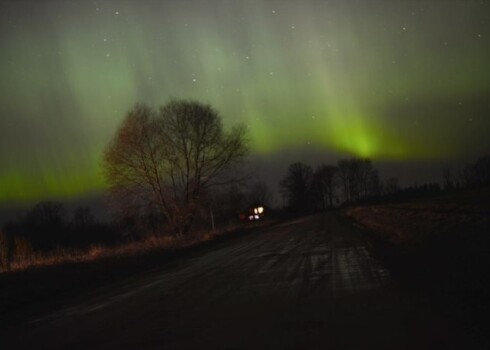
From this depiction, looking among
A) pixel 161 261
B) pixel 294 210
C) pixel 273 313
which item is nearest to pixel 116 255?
pixel 161 261

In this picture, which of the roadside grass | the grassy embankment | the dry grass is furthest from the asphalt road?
the dry grass

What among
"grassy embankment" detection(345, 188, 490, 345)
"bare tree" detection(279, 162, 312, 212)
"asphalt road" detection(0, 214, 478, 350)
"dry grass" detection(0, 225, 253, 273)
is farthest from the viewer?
"bare tree" detection(279, 162, 312, 212)

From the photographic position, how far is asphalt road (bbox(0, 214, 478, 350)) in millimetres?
7359

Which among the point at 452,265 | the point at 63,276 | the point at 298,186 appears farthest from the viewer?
the point at 298,186

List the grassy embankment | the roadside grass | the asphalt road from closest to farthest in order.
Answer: the asphalt road, the grassy embankment, the roadside grass

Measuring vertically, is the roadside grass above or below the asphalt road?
above

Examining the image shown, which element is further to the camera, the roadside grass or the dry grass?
the dry grass

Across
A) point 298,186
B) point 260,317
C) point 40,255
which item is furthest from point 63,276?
point 298,186

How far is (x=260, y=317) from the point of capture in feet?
30.2

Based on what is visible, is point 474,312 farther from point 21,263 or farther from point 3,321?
point 21,263

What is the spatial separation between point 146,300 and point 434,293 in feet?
20.8

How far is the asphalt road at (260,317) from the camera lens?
736 centimetres

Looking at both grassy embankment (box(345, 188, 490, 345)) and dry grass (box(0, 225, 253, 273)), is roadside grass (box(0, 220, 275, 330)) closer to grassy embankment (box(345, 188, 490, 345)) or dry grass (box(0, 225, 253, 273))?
dry grass (box(0, 225, 253, 273))

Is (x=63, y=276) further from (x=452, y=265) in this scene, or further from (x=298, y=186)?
(x=298, y=186)
